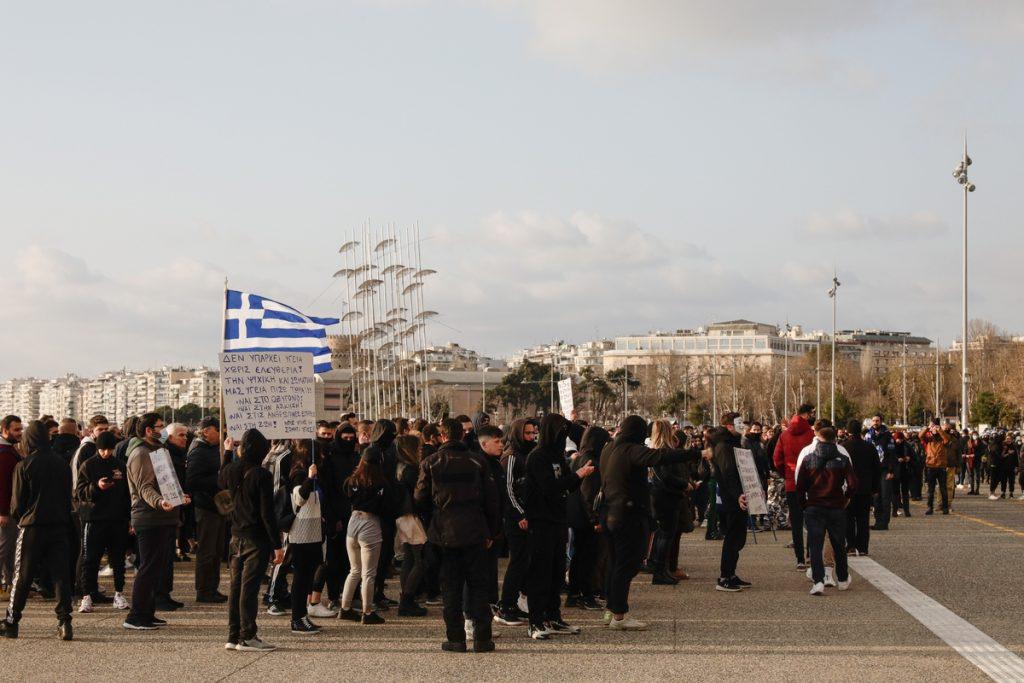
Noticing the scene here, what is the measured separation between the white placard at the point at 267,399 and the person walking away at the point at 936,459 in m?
17.4

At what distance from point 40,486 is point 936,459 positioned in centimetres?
1977

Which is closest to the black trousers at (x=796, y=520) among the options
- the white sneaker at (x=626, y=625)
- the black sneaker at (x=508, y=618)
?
the white sneaker at (x=626, y=625)

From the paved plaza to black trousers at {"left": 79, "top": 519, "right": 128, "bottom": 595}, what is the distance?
1.60ft

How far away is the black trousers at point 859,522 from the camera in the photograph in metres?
17.6

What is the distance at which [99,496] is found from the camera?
42.6ft

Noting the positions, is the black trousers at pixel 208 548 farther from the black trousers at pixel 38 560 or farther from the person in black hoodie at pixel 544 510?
the person in black hoodie at pixel 544 510

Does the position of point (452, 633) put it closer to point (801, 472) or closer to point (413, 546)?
point (413, 546)

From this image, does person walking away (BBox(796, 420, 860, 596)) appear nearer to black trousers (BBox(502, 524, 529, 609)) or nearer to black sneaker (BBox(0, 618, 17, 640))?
black trousers (BBox(502, 524, 529, 609))

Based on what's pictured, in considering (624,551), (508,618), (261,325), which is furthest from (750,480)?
(261,325)

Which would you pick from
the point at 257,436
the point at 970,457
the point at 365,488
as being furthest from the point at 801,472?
the point at 970,457

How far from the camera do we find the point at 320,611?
41.3 ft

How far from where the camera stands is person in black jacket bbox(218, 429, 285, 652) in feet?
34.9

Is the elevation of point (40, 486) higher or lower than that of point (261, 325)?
lower

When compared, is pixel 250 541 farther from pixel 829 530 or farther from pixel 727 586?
pixel 829 530
